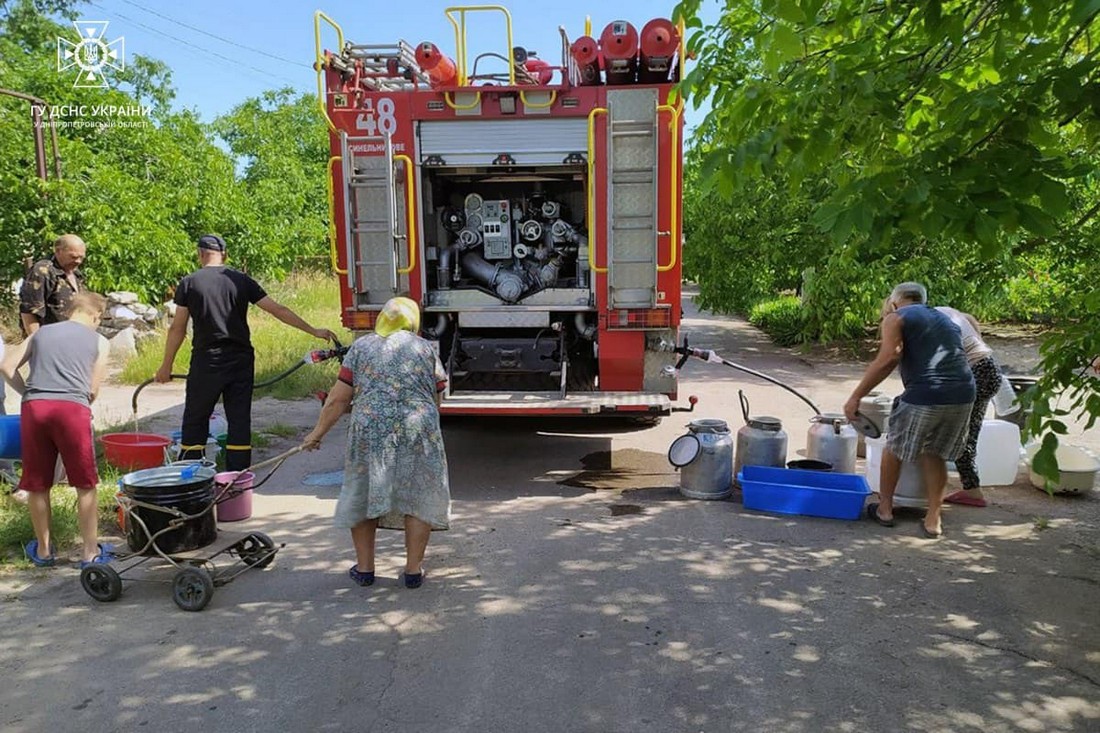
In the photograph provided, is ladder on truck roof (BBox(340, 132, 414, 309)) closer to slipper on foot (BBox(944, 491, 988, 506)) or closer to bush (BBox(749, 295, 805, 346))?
slipper on foot (BBox(944, 491, 988, 506))

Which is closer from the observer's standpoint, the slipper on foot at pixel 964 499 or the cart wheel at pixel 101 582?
the cart wheel at pixel 101 582

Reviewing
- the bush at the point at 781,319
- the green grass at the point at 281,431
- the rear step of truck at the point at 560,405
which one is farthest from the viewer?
the bush at the point at 781,319

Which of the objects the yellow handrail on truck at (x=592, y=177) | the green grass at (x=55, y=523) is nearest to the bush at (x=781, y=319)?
the yellow handrail on truck at (x=592, y=177)

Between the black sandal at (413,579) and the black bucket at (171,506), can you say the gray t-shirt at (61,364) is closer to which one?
the black bucket at (171,506)

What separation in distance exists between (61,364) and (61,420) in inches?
12.3

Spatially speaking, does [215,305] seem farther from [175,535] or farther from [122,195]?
[122,195]

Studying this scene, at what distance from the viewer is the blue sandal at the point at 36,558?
4.62m

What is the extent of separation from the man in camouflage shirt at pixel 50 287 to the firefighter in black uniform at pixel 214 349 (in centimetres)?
101

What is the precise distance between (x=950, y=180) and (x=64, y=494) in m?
6.02

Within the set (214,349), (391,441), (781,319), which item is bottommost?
(781,319)

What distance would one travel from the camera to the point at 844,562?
4.77 m

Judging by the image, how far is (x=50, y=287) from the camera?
19.6 ft

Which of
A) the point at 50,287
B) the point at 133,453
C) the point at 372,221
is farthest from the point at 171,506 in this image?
the point at 372,221

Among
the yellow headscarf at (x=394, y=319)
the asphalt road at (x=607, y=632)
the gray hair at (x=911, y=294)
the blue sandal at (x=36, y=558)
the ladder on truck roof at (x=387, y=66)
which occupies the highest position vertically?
the ladder on truck roof at (x=387, y=66)
